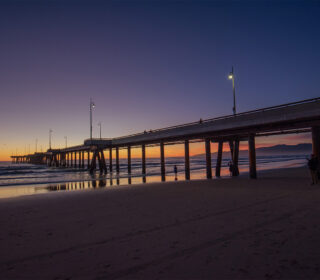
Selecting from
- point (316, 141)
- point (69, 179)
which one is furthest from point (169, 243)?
point (69, 179)

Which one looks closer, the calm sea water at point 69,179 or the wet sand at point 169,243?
the wet sand at point 169,243

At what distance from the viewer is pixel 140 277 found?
11.5ft

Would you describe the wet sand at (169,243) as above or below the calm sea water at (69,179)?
above

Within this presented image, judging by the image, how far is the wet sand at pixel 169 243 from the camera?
144 inches

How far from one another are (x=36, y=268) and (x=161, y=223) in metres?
3.21

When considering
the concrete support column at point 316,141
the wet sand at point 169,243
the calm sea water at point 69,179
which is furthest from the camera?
the calm sea water at point 69,179

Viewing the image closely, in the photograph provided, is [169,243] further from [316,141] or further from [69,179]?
[69,179]

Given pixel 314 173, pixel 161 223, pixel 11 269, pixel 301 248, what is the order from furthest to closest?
pixel 314 173
pixel 161 223
pixel 301 248
pixel 11 269

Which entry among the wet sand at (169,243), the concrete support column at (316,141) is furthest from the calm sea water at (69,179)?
the concrete support column at (316,141)

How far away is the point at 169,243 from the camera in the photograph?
477cm

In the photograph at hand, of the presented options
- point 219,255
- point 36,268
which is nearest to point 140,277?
point 219,255

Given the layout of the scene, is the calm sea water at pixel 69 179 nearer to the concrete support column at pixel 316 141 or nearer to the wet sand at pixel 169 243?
the wet sand at pixel 169 243

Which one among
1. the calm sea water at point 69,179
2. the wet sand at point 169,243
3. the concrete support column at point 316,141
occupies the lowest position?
the calm sea water at point 69,179

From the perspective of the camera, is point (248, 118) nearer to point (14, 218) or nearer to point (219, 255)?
point (219, 255)
